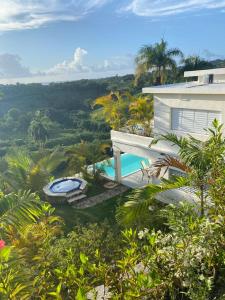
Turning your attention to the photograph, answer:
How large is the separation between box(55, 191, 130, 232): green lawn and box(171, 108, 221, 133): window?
538cm

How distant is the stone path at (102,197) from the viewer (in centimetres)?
1708

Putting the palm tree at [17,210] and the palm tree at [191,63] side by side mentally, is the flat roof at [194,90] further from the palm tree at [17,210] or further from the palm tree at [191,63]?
the palm tree at [191,63]

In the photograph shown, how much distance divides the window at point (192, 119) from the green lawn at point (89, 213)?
5.38 m

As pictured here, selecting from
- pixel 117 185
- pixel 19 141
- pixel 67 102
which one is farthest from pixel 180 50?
pixel 67 102

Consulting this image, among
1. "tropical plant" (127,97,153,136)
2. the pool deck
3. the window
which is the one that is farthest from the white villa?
the pool deck

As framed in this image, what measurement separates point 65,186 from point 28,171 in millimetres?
2872

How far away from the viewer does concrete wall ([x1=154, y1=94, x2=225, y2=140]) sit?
11.9 m

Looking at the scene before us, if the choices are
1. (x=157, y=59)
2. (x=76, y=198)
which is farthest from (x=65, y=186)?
(x=157, y=59)

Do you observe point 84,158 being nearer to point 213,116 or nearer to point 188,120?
point 188,120

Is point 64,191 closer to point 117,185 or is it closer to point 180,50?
point 117,185

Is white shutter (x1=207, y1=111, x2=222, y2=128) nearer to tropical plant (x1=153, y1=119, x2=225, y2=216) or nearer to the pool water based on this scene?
tropical plant (x1=153, y1=119, x2=225, y2=216)

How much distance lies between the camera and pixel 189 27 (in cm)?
3709

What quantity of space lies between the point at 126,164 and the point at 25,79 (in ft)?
218

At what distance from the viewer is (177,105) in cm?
1356
